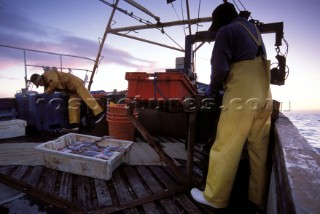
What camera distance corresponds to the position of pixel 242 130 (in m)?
1.99

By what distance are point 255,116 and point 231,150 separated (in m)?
0.41

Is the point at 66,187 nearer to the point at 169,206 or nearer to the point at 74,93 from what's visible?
the point at 169,206

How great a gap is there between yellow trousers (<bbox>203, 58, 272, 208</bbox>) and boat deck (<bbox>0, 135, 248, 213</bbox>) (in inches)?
11.9

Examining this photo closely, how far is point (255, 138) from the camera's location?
209 centimetres

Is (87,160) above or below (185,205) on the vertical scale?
above

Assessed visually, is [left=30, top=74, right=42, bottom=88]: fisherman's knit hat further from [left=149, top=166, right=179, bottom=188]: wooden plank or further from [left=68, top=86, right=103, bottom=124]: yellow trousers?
[left=149, top=166, right=179, bottom=188]: wooden plank

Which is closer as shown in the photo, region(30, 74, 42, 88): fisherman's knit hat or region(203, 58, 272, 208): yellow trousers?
region(203, 58, 272, 208): yellow trousers

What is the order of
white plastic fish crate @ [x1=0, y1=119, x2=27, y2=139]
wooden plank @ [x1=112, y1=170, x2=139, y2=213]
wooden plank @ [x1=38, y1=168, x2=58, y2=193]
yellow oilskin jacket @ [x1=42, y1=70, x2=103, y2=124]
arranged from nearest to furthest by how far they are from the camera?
wooden plank @ [x1=112, y1=170, x2=139, y2=213] < wooden plank @ [x1=38, y1=168, x2=58, y2=193] < white plastic fish crate @ [x1=0, y1=119, x2=27, y2=139] < yellow oilskin jacket @ [x1=42, y1=70, x2=103, y2=124]

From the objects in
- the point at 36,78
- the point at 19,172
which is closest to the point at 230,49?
the point at 19,172

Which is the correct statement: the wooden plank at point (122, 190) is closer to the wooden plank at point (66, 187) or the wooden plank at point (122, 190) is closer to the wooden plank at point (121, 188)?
the wooden plank at point (121, 188)

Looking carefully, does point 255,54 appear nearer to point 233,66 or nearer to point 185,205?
point 233,66

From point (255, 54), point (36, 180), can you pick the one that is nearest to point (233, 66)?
point (255, 54)

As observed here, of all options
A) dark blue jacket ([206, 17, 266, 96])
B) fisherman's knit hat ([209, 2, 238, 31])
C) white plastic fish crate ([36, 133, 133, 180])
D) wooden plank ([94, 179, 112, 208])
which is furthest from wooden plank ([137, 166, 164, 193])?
fisherman's knit hat ([209, 2, 238, 31])

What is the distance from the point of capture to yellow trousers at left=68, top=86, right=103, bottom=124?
588 cm
